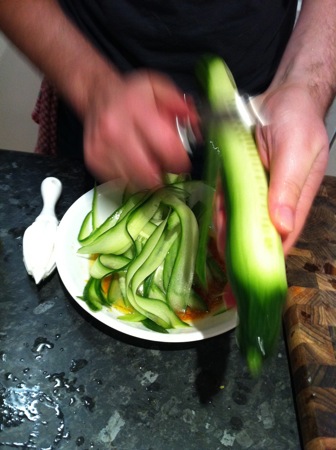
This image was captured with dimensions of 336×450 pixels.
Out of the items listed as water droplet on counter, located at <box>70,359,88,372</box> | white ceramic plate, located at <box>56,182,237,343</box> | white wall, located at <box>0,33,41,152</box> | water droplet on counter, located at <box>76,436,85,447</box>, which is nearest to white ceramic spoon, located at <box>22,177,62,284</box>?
white ceramic plate, located at <box>56,182,237,343</box>

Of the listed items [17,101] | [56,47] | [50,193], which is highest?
[56,47]

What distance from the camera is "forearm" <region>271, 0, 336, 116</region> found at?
910 mm

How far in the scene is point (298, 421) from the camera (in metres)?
0.78

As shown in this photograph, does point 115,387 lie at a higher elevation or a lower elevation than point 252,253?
lower

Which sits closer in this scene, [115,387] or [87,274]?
[115,387]

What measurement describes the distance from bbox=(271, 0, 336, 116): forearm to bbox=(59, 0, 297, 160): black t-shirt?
8 cm

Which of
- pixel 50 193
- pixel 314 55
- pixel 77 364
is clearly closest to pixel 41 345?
pixel 77 364

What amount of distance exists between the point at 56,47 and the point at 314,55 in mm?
456

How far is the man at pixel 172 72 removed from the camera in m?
0.65

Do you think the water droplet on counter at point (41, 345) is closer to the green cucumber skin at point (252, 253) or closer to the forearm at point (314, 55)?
the green cucumber skin at point (252, 253)

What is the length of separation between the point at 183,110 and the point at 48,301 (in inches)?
16.0

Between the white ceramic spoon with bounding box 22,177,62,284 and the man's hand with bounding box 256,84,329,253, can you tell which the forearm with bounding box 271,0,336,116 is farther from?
the white ceramic spoon with bounding box 22,177,62,284

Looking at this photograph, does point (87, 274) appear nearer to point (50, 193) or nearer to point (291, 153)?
point (50, 193)

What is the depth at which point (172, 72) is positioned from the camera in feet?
3.35
